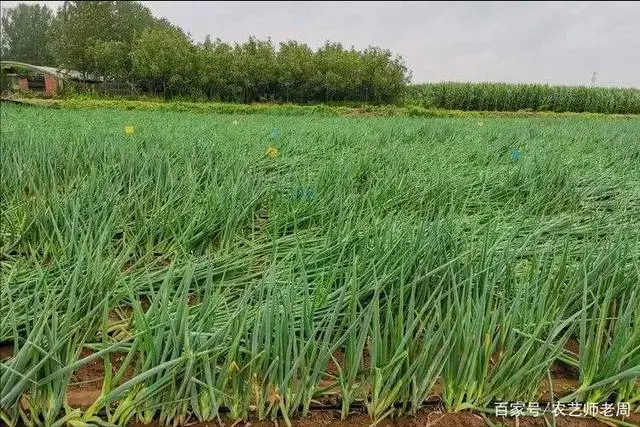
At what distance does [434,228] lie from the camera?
1147 mm

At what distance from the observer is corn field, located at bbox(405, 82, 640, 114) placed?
2312 cm

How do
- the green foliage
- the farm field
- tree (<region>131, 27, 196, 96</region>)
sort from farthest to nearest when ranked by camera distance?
tree (<region>131, 27, 196, 96</region>) → the green foliage → the farm field

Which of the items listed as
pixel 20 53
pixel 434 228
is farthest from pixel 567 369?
pixel 20 53

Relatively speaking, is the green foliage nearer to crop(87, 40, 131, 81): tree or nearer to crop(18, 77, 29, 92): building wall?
crop(87, 40, 131, 81): tree

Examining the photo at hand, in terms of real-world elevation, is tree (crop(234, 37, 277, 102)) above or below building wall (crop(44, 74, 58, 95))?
above

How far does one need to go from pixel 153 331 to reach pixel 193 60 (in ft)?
64.9

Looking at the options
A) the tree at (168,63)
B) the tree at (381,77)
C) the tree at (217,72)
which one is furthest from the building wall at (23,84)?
the tree at (381,77)

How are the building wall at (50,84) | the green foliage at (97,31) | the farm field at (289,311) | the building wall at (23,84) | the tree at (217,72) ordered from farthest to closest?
the tree at (217,72) → the building wall at (23,84) → the building wall at (50,84) → the green foliage at (97,31) → the farm field at (289,311)

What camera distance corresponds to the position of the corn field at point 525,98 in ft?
75.9

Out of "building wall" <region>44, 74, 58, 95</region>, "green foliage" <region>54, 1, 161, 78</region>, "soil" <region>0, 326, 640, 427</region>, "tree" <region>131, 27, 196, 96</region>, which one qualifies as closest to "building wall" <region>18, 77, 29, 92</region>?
"building wall" <region>44, 74, 58, 95</region>

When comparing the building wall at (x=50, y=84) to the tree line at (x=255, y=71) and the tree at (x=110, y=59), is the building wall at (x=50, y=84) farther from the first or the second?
the tree at (x=110, y=59)

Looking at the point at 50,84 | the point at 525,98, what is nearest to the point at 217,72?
the point at 50,84

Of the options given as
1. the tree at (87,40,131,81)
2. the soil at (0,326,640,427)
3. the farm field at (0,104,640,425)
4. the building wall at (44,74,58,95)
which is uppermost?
the tree at (87,40,131,81)

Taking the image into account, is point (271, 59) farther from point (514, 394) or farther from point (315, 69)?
point (514, 394)
